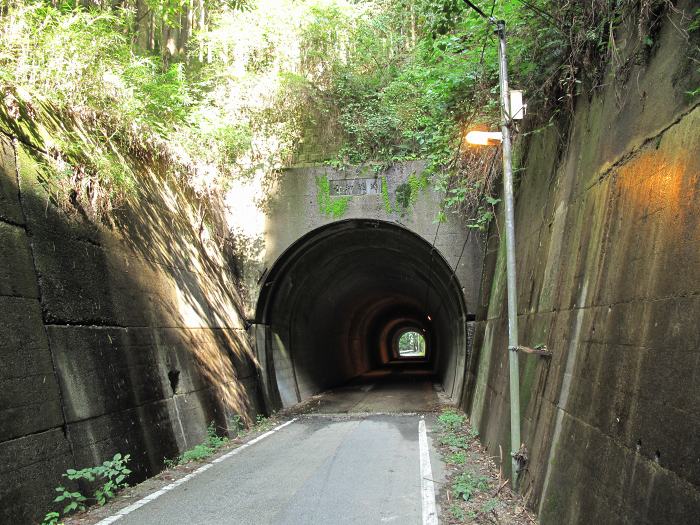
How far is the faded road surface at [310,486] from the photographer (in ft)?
15.3

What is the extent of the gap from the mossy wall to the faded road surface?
4.02 ft

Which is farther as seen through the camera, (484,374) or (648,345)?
(484,374)

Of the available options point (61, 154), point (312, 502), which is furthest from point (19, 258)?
point (312, 502)

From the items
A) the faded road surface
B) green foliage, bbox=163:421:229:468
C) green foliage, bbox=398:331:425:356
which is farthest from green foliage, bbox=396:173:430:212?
green foliage, bbox=398:331:425:356

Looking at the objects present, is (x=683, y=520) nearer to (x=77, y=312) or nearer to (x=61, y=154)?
(x=77, y=312)

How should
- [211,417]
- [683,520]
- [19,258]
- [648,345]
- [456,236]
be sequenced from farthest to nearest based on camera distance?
1. [456,236]
2. [211,417]
3. [19,258]
4. [648,345]
5. [683,520]

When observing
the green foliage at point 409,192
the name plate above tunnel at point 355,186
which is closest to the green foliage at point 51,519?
the name plate above tunnel at point 355,186

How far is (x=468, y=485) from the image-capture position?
5.32 m

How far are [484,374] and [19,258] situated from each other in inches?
254

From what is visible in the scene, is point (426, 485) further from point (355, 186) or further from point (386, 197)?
point (355, 186)

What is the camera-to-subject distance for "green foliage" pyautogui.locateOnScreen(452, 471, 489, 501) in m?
5.14

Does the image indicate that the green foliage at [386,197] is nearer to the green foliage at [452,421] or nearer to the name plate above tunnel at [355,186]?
the name plate above tunnel at [355,186]

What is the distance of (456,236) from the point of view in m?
10.7

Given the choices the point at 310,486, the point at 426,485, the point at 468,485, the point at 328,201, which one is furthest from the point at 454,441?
the point at 328,201
